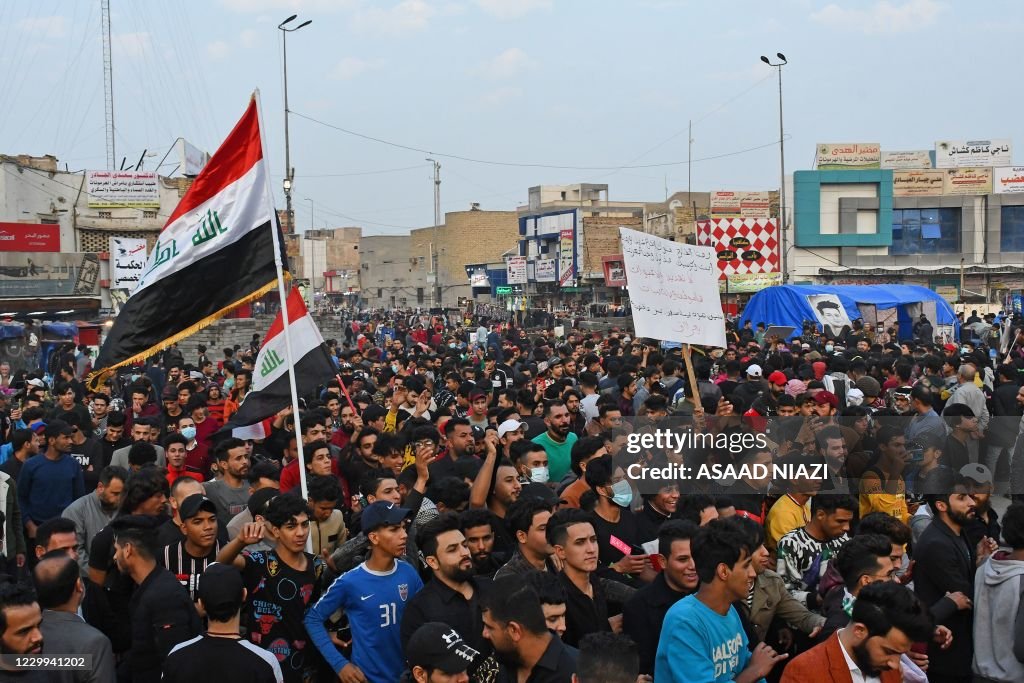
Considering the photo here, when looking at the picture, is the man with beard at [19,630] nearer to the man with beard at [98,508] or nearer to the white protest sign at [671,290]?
the man with beard at [98,508]

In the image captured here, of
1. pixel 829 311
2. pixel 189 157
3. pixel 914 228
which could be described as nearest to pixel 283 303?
pixel 829 311

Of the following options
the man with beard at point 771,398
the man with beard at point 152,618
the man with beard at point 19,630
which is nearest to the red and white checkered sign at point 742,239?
the man with beard at point 771,398

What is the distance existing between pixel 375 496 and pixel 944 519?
Result: 3.14m

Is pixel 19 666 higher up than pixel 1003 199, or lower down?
lower down

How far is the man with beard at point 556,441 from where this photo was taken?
863cm

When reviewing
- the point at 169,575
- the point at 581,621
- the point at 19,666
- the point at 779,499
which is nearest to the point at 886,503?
the point at 779,499

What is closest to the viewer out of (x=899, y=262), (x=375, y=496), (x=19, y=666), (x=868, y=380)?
(x=19, y=666)

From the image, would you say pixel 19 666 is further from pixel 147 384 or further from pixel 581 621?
pixel 147 384

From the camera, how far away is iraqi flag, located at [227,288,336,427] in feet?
24.6

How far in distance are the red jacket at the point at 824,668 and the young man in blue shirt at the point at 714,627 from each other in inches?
11.1

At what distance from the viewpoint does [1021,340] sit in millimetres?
18453

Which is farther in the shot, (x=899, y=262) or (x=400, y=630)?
(x=899, y=262)

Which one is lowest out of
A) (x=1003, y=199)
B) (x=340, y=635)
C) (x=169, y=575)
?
(x=340, y=635)

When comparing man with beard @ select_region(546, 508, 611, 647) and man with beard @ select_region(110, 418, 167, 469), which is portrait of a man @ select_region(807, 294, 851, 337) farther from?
man with beard @ select_region(546, 508, 611, 647)
